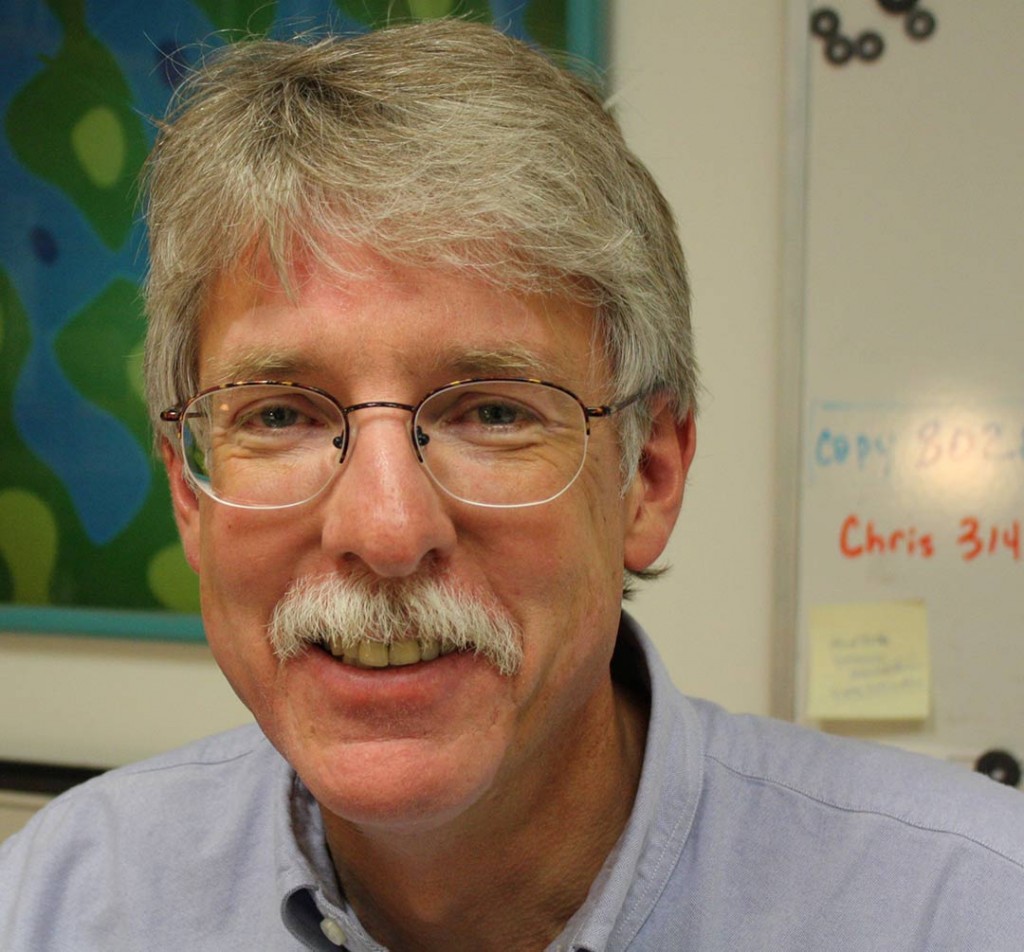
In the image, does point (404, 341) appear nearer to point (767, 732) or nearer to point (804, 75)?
point (767, 732)

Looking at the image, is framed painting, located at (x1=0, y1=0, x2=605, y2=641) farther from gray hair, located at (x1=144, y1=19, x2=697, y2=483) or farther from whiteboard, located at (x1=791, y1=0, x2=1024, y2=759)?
whiteboard, located at (x1=791, y1=0, x2=1024, y2=759)

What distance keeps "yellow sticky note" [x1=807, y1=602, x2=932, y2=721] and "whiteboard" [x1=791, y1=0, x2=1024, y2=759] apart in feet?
0.07

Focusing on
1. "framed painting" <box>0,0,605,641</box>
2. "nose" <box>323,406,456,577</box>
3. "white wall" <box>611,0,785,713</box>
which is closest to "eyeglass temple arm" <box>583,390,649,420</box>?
"nose" <box>323,406,456,577</box>

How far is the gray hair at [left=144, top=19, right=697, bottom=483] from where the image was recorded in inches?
35.0

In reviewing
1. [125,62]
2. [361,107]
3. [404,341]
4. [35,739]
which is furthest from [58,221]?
[404,341]

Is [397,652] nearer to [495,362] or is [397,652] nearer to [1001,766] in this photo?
[495,362]

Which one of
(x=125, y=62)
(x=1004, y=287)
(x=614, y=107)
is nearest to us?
(x=1004, y=287)

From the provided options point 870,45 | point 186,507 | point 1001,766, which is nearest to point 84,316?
point 186,507

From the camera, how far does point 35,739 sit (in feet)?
6.30

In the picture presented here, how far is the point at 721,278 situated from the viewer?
5.24 ft

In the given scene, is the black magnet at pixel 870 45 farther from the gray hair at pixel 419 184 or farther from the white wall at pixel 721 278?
the gray hair at pixel 419 184

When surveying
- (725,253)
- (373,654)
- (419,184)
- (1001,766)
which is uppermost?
(419,184)

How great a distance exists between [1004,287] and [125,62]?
4.63 feet

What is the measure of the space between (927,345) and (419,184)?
2.99ft
